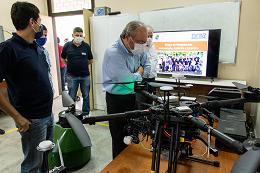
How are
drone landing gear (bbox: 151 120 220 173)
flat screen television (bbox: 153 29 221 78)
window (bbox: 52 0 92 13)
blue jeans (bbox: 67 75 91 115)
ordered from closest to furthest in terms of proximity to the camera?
1. drone landing gear (bbox: 151 120 220 173)
2. flat screen television (bbox: 153 29 221 78)
3. blue jeans (bbox: 67 75 91 115)
4. window (bbox: 52 0 92 13)

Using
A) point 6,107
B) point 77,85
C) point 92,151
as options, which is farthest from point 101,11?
point 6,107

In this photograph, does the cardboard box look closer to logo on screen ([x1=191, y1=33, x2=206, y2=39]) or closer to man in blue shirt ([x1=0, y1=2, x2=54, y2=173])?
logo on screen ([x1=191, y1=33, x2=206, y2=39])

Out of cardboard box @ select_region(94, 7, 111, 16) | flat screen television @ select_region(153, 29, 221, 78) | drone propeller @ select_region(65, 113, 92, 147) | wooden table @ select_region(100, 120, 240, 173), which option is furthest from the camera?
cardboard box @ select_region(94, 7, 111, 16)

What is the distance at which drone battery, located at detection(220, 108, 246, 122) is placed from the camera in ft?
5.22

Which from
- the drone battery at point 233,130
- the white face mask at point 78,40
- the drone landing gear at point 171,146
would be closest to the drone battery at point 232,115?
the drone battery at point 233,130

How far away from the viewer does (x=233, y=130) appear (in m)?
1.33

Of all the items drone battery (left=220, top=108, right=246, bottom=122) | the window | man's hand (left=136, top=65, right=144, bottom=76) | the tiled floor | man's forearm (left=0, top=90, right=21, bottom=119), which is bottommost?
the tiled floor

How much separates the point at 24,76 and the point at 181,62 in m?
2.95

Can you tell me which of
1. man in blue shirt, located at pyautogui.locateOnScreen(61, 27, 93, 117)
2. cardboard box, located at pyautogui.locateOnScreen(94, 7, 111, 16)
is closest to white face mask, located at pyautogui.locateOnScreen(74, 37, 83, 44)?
man in blue shirt, located at pyautogui.locateOnScreen(61, 27, 93, 117)

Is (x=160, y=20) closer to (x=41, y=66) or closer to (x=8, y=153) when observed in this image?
(x=41, y=66)

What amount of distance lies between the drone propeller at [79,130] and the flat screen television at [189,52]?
321 cm

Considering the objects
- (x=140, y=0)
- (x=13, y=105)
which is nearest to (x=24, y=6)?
(x=13, y=105)

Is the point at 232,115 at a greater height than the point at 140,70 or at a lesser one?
lesser

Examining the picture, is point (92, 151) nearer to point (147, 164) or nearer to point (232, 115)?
point (147, 164)
